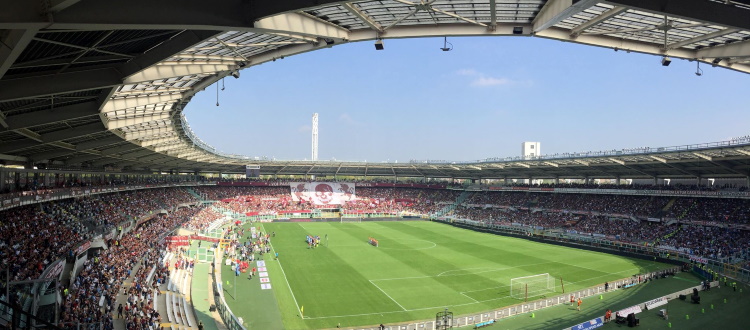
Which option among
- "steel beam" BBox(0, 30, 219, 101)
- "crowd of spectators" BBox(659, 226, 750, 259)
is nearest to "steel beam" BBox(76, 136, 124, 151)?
"steel beam" BBox(0, 30, 219, 101)

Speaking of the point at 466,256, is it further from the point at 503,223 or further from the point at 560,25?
the point at 560,25

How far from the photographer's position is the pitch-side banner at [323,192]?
8125 centimetres

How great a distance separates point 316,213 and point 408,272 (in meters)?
39.3

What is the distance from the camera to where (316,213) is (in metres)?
71.7

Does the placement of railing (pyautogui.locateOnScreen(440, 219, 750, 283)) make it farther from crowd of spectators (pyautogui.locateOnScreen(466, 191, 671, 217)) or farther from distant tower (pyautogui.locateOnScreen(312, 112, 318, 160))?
distant tower (pyautogui.locateOnScreen(312, 112, 318, 160))

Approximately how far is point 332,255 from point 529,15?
1323 inches

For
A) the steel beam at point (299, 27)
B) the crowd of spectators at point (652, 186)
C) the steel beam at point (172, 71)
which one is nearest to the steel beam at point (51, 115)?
the steel beam at point (172, 71)

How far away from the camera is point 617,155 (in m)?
47.1

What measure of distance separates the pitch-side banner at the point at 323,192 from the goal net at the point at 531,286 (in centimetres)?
5183

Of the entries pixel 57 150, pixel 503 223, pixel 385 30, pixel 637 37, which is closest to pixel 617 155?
pixel 503 223

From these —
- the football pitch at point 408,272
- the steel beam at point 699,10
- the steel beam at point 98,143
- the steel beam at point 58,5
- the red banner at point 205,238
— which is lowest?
the football pitch at point 408,272

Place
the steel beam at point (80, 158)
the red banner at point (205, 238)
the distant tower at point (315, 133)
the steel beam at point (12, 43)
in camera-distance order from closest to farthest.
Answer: the steel beam at point (12, 43) → the steel beam at point (80, 158) → the red banner at point (205, 238) → the distant tower at point (315, 133)

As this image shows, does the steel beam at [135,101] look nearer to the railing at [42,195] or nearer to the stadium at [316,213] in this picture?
the stadium at [316,213]

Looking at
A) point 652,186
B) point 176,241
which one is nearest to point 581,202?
point 652,186
